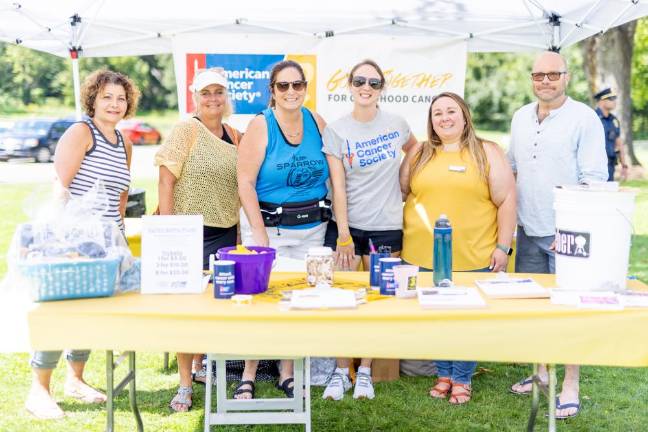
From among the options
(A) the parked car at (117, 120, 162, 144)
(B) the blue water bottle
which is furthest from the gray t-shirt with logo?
(A) the parked car at (117, 120, 162, 144)

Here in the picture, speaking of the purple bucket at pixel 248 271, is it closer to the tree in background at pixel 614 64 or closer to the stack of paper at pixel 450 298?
the stack of paper at pixel 450 298

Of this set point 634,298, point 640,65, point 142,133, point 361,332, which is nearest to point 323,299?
point 361,332

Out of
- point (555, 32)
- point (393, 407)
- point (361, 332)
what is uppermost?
point (555, 32)

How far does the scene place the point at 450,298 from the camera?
2.38 m

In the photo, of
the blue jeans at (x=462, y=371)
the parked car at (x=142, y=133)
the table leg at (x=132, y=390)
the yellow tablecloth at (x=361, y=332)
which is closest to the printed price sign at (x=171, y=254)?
the yellow tablecloth at (x=361, y=332)

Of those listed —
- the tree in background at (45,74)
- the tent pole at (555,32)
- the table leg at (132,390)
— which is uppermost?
the tree in background at (45,74)

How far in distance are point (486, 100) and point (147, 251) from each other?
32.3 m

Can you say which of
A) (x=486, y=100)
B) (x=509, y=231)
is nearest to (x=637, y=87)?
(x=486, y=100)

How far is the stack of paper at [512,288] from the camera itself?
247 cm

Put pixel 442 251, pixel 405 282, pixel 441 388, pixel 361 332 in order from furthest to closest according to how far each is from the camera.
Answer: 1. pixel 441 388
2. pixel 442 251
3. pixel 405 282
4. pixel 361 332

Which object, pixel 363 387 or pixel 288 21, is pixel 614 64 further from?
pixel 363 387

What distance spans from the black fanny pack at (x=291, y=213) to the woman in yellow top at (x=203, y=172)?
262mm

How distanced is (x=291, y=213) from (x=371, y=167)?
427 mm

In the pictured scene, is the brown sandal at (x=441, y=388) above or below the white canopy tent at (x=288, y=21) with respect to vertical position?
below
